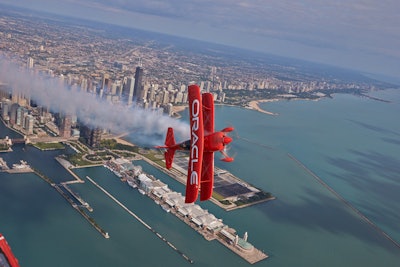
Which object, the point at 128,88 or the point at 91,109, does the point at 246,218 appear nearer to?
the point at 91,109

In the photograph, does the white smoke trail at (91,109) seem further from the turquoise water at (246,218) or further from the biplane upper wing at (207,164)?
the turquoise water at (246,218)

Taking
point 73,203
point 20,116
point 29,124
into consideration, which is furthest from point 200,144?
point 20,116

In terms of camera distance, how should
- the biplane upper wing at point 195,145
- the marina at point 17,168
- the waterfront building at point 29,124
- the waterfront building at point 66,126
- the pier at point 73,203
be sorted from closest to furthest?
the biplane upper wing at point 195,145 < the pier at point 73,203 < the marina at point 17,168 < the waterfront building at point 66,126 < the waterfront building at point 29,124

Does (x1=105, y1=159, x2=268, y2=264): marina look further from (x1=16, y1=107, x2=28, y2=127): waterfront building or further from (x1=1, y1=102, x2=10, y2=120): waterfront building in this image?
(x1=1, y1=102, x2=10, y2=120): waterfront building

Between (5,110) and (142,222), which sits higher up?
(5,110)

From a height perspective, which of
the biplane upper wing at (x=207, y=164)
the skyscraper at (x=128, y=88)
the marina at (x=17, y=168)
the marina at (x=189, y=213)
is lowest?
the marina at (x=17, y=168)

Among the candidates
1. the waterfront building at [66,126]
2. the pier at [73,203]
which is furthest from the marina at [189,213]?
the waterfront building at [66,126]

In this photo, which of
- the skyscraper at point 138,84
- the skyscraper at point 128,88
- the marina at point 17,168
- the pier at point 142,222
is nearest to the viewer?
the pier at point 142,222
